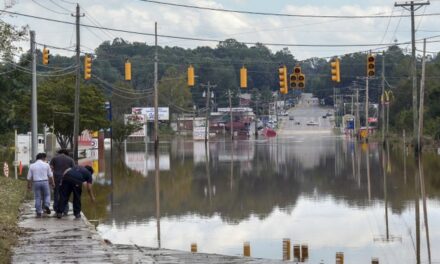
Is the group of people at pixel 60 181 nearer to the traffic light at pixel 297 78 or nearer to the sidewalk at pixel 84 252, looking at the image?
the sidewalk at pixel 84 252

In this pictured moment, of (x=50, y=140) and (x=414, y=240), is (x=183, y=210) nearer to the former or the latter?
(x=414, y=240)

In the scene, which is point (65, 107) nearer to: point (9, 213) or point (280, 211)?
point (280, 211)

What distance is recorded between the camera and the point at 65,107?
62.3 meters

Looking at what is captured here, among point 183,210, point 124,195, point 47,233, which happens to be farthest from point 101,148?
point 47,233

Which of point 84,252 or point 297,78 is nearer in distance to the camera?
point 84,252

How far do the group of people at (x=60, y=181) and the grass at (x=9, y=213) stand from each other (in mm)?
893

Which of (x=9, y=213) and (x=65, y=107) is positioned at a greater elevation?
(x=65, y=107)

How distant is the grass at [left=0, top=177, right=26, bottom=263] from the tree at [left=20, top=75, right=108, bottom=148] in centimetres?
2710

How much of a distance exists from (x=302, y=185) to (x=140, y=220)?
13773 millimetres

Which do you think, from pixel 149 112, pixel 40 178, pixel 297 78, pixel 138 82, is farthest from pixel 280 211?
pixel 138 82

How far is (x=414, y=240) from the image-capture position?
1948cm

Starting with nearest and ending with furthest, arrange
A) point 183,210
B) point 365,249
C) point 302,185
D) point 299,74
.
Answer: point 365,249
point 183,210
point 302,185
point 299,74

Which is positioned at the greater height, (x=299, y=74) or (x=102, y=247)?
(x=299, y=74)

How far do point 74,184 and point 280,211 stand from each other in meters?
7.07
